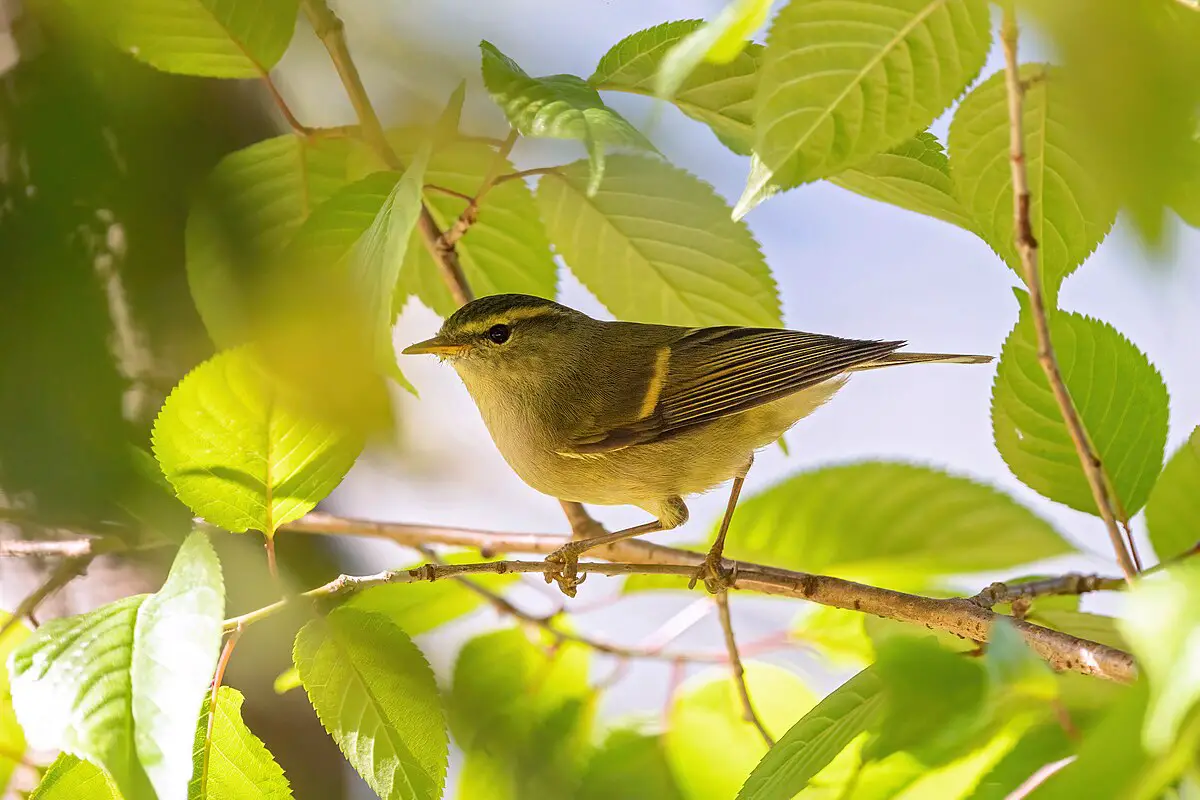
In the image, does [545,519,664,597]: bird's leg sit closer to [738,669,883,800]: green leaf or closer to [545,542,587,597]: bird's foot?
[545,542,587,597]: bird's foot

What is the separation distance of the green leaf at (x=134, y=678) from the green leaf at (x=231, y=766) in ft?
0.54

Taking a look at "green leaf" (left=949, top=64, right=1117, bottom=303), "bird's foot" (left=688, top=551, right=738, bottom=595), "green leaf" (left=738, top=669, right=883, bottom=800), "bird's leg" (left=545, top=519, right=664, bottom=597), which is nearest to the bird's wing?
"bird's leg" (left=545, top=519, right=664, bottom=597)

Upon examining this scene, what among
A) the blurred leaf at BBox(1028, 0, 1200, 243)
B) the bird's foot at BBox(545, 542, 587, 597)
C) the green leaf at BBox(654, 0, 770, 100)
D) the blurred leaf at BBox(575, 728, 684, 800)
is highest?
the green leaf at BBox(654, 0, 770, 100)

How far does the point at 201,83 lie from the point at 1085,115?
122cm

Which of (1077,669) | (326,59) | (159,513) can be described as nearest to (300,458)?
(159,513)

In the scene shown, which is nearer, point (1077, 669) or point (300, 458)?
point (1077, 669)

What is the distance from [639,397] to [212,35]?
2.27 ft

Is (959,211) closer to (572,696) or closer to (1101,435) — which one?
(1101,435)

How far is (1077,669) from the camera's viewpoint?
2.44 ft

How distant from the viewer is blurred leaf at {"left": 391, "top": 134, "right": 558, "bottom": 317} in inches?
44.0

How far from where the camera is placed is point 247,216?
1013 mm

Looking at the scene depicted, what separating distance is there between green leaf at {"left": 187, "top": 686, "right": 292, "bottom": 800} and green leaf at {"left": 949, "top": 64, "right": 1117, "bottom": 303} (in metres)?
0.72

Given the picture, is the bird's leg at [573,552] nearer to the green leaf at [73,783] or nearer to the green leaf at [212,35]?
the green leaf at [73,783]

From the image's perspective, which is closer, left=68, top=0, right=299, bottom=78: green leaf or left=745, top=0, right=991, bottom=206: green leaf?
left=745, top=0, right=991, bottom=206: green leaf
